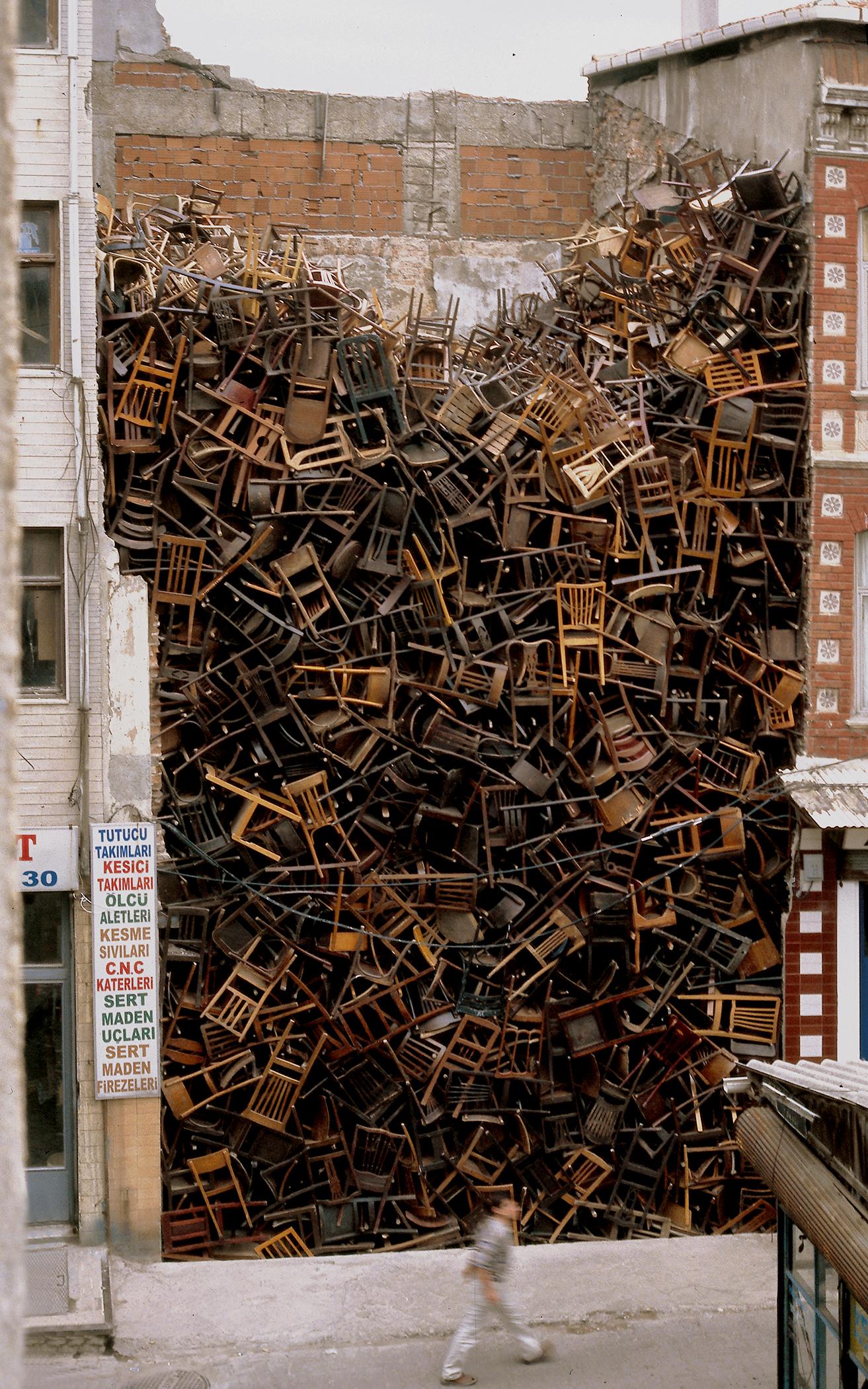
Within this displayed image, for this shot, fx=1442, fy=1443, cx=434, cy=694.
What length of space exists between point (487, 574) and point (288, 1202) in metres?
6.42

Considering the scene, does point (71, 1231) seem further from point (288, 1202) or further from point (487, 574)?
point (487, 574)

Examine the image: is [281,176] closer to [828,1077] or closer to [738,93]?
[738,93]

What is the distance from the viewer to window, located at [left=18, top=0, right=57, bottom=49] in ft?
41.5

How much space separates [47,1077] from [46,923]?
1369 mm

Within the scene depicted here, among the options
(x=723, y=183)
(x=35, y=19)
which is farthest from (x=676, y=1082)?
(x=35, y=19)

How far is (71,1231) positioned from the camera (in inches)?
496

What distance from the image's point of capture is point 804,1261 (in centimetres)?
862

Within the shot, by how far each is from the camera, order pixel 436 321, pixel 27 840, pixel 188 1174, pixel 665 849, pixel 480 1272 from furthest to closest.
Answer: pixel 436 321 → pixel 665 849 → pixel 188 1174 → pixel 27 840 → pixel 480 1272

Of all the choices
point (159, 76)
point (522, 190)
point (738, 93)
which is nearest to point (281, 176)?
point (159, 76)

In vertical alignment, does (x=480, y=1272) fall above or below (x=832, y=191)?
below

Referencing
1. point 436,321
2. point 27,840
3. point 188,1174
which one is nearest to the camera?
point 27,840

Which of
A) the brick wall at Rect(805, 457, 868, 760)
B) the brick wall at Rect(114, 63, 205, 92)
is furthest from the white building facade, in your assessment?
the brick wall at Rect(805, 457, 868, 760)

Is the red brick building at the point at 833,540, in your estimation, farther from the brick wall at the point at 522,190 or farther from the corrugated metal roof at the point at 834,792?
the brick wall at the point at 522,190

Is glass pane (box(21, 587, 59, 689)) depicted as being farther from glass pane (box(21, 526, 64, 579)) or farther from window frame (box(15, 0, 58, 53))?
window frame (box(15, 0, 58, 53))
